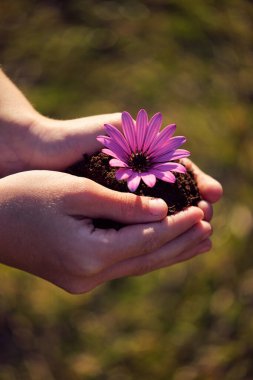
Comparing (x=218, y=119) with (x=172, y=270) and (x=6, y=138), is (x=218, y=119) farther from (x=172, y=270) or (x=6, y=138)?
(x=6, y=138)

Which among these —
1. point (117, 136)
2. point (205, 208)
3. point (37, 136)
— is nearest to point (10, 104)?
point (37, 136)

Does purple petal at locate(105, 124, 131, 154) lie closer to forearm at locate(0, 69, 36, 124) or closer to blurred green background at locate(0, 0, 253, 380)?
forearm at locate(0, 69, 36, 124)

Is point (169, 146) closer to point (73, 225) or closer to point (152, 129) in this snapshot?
point (152, 129)

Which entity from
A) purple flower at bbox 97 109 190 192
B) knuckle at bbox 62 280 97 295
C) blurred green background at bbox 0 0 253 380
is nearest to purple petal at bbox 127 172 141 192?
purple flower at bbox 97 109 190 192

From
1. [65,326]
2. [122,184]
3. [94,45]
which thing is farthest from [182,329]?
[94,45]

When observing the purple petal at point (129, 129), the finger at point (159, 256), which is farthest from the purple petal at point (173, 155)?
the finger at point (159, 256)

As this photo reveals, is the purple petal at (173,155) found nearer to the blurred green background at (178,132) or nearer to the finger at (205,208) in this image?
the finger at (205,208)
